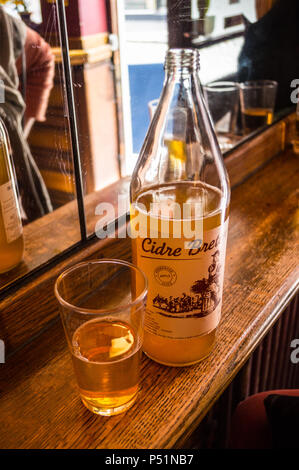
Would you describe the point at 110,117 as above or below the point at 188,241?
below

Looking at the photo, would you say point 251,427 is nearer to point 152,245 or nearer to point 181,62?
point 152,245

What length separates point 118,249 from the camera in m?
0.80

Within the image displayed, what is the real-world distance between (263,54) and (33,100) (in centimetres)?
65

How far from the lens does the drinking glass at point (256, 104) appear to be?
4.05 ft

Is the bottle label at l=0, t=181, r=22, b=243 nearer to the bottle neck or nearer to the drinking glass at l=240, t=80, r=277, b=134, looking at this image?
the bottle neck

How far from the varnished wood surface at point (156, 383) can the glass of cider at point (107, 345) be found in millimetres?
27

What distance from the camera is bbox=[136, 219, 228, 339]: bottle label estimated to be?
1.70 ft

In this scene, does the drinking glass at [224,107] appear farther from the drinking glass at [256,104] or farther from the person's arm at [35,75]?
the person's arm at [35,75]

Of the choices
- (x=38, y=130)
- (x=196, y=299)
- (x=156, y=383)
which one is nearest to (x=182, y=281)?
(x=196, y=299)

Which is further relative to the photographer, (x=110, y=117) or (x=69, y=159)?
(x=110, y=117)

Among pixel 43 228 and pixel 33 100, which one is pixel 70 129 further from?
pixel 33 100

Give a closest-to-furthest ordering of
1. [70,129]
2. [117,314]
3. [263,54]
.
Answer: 1. [117,314]
2. [70,129]
3. [263,54]

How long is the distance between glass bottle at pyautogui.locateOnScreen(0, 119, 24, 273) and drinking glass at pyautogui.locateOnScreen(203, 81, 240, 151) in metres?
0.62

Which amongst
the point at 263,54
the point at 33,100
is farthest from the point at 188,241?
the point at 263,54
